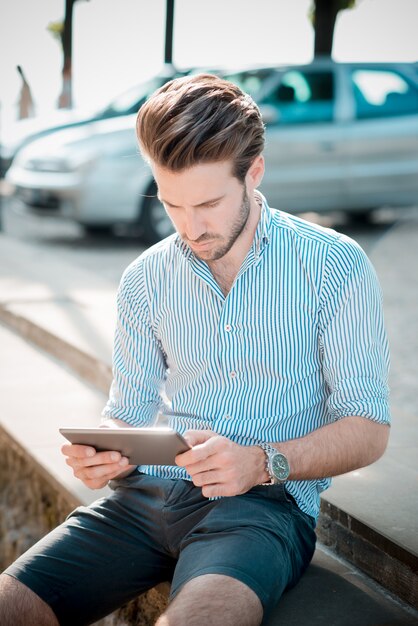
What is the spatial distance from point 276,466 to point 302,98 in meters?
7.59

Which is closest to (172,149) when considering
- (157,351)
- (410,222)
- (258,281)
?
(258,281)

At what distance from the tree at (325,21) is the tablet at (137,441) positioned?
10.9m

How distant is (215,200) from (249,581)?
0.92 m

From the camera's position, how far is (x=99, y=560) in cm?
250

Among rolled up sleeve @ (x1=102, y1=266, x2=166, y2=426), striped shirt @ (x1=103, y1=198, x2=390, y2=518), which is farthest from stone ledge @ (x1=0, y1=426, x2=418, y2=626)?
rolled up sleeve @ (x1=102, y1=266, x2=166, y2=426)

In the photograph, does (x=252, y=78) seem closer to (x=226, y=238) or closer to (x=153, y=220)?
(x=153, y=220)

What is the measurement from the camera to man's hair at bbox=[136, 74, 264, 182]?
2.38m

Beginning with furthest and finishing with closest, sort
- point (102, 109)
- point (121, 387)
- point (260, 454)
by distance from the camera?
1. point (102, 109)
2. point (121, 387)
3. point (260, 454)

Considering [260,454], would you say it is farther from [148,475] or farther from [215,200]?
[215,200]

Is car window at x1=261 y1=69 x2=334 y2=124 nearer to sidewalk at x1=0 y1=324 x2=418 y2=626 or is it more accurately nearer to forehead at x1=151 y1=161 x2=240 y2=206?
sidewalk at x1=0 y1=324 x2=418 y2=626

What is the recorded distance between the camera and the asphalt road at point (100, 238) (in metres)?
8.69

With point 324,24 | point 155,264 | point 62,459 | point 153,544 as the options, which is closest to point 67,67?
point 324,24

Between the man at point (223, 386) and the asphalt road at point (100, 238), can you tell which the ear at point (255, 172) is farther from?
the asphalt road at point (100, 238)

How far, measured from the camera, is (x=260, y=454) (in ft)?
7.75
